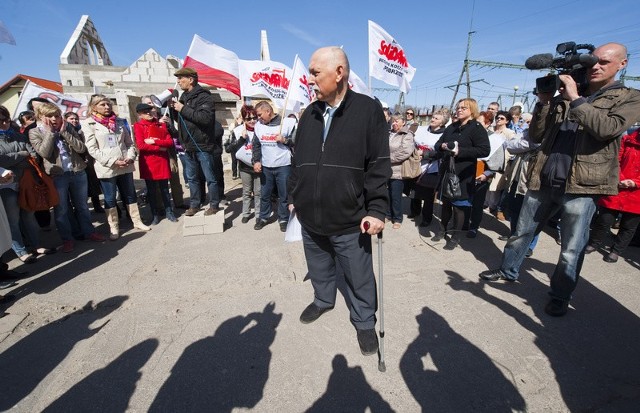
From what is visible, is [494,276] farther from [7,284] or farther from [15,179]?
[15,179]

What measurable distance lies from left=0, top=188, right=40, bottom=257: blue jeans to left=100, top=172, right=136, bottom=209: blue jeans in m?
0.92

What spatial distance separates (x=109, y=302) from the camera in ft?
10.1

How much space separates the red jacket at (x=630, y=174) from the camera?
12.8 ft

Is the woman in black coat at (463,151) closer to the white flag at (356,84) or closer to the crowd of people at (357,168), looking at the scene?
the crowd of people at (357,168)

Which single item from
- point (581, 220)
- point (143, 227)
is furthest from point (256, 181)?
point (581, 220)

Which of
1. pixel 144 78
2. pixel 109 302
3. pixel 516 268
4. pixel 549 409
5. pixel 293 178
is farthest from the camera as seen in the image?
pixel 144 78

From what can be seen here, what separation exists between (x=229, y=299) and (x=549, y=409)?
8.65 ft

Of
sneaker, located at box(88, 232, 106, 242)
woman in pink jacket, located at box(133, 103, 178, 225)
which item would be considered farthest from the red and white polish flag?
sneaker, located at box(88, 232, 106, 242)

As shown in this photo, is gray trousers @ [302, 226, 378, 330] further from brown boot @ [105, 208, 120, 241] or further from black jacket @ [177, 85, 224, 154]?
brown boot @ [105, 208, 120, 241]

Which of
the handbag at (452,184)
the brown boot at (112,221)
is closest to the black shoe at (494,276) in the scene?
the handbag at (452,184)

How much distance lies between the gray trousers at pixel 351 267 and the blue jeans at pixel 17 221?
3.68m

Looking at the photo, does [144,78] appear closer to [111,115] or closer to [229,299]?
[111,115]

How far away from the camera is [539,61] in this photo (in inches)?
101

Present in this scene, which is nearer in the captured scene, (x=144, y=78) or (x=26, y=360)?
(x=26, y=360)
